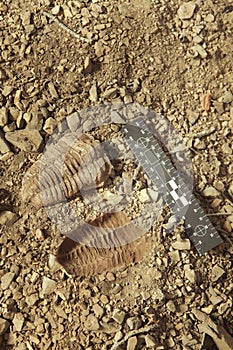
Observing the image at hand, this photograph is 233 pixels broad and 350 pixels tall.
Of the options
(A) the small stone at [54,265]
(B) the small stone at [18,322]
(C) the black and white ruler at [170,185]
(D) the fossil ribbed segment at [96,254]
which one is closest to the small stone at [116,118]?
(C) the black and white ruler at [170,185]

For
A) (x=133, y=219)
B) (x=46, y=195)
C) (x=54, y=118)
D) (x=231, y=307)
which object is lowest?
(x=231, y=307)

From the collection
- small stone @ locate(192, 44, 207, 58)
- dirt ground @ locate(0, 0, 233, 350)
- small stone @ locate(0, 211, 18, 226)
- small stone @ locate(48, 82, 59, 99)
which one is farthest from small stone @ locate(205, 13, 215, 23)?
small stone @ locate(0, 211, 18, 226)

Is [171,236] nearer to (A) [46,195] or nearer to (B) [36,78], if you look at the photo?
(A) [46,195]

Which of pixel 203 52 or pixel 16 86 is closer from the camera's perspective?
pixel 16 86

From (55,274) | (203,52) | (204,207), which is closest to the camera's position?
(55,274)

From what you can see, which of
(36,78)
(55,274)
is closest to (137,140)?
(36,78)

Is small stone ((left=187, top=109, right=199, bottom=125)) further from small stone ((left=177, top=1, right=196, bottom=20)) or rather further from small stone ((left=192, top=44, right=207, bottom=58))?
small stone ((left=177, top=1, right=196, bottom=20))
